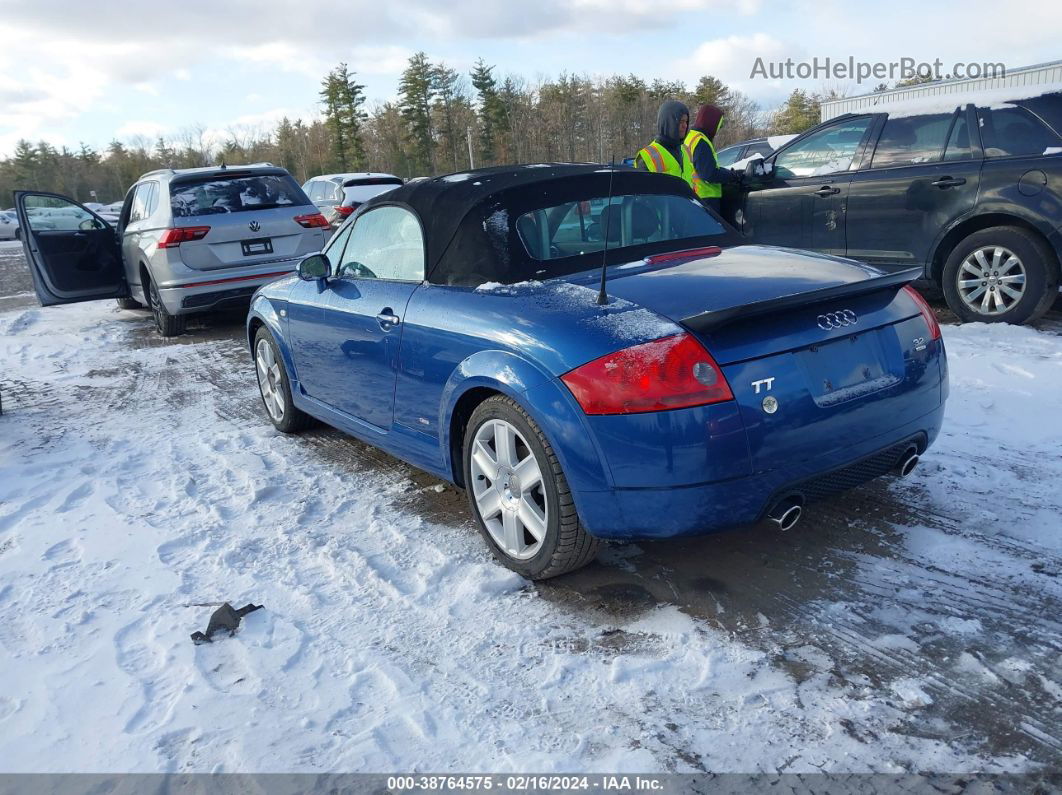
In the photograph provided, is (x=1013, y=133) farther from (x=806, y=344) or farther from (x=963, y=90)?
(x=806, y=344)

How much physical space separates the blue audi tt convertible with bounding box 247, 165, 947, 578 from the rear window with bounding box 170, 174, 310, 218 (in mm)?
5621

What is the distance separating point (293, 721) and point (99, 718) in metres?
0.64

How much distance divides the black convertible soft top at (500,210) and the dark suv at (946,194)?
83.2 inches

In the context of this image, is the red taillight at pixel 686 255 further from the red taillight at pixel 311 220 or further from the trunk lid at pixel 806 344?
the red taillight at pixel 311 220

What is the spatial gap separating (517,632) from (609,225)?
72.5 inches

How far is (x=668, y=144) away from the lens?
22.5 feet

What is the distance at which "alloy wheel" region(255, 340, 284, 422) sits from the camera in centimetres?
548

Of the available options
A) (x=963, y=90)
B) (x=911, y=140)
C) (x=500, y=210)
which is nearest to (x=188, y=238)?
(x=500, y=210)

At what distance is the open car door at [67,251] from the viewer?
9.23 meters

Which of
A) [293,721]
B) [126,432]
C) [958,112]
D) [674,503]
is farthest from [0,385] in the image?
[958,112]

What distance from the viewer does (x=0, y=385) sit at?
7621 mm

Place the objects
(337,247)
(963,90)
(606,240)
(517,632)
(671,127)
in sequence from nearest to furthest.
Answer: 1. (517,632)
2. (606,240)
3. (337,247)
4. (671,127)
5. (963,90)

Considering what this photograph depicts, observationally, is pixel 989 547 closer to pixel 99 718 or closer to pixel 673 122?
pixel 99 718

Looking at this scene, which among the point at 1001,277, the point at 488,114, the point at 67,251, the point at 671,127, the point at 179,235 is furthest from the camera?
the point at 488,114
